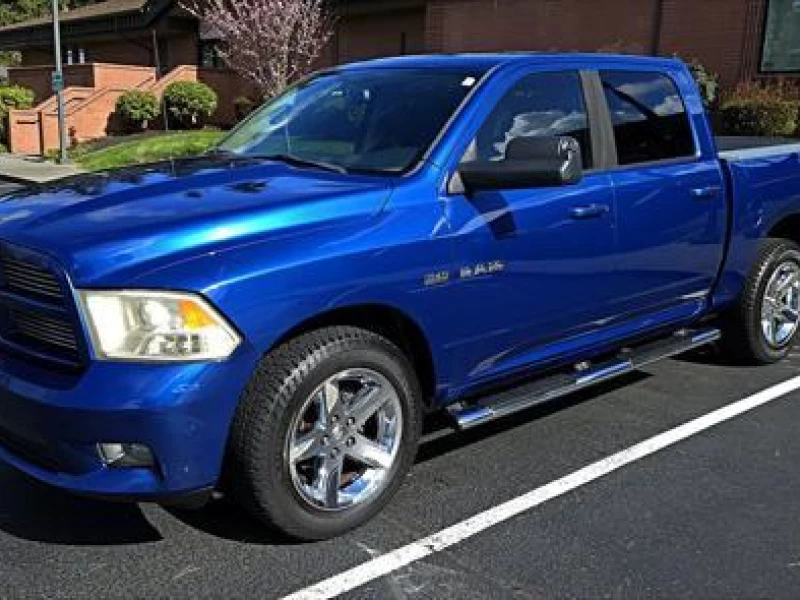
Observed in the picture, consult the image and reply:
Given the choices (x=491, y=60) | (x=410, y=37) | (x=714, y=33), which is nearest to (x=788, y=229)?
(x=491, y=60)

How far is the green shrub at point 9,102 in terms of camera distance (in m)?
27.8

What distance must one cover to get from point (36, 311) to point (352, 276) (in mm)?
1115

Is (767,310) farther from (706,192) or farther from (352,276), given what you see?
(352,276)

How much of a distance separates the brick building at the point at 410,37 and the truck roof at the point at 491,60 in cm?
1299

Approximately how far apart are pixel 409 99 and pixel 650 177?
135cm

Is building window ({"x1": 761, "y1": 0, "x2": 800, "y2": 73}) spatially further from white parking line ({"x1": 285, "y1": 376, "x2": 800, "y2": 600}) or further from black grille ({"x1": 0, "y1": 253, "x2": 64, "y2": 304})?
black grille ({"x1": 0, "y1": 253, "x2": 64, "y2": 304})

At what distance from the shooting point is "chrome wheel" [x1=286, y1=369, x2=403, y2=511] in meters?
3.54

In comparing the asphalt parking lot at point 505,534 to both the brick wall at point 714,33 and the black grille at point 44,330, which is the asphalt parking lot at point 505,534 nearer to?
the black grille at point 44,330

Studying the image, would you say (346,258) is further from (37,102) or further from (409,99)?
(37,102)

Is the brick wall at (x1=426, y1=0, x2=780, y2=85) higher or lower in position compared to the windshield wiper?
higher

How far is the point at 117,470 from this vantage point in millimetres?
3213

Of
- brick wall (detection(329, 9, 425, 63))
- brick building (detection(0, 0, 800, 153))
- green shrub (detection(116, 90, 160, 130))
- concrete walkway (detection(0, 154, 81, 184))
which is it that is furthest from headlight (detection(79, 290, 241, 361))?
green shrub (detection(116, 90, 160, 130))

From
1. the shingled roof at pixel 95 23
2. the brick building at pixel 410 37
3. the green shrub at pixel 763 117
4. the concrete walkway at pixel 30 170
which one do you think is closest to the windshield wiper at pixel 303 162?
the green shrub at pixel 763 117

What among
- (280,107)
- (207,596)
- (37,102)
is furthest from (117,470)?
(37,102)
